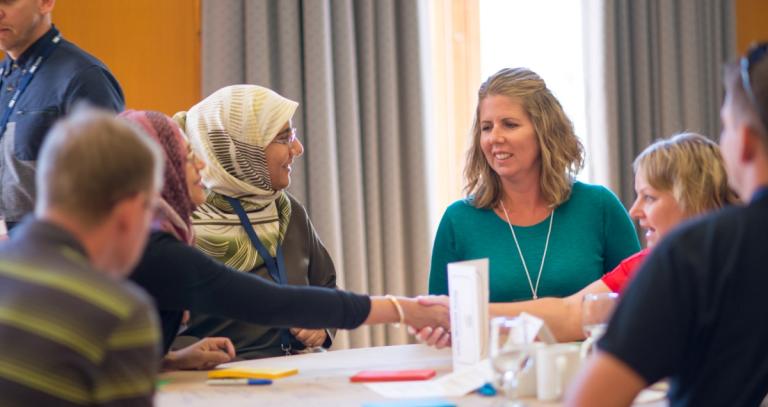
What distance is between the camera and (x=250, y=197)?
118 inches

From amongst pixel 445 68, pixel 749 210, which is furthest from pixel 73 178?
pixel 445 68

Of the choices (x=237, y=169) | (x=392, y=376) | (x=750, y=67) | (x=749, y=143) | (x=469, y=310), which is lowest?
(x=392, y=376)

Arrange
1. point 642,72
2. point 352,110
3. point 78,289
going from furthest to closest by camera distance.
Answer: point 642,72 → point 352,110 → point 78,289

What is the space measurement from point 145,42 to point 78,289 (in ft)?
10.2

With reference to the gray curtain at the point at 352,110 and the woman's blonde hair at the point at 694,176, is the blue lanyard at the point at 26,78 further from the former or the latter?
the woman's blonde hair at the point at 694,176

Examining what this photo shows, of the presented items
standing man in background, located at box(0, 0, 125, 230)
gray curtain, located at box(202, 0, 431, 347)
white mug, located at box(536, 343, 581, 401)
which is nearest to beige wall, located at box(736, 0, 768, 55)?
gray curtain, located at box(202, 0, 431, 347)

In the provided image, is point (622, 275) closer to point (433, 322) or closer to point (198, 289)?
point (433, 322)

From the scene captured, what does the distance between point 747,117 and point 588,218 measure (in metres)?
1.71

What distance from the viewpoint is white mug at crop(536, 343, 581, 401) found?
1803 millimetres

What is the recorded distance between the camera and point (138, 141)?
1276 mm

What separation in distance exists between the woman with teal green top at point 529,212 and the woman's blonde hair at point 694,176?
1.98 feet

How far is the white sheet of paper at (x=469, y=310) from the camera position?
205 cm

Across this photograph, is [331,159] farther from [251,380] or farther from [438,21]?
[251,380]

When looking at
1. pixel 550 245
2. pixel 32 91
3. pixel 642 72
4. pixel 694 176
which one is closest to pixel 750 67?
pixel 694 176
